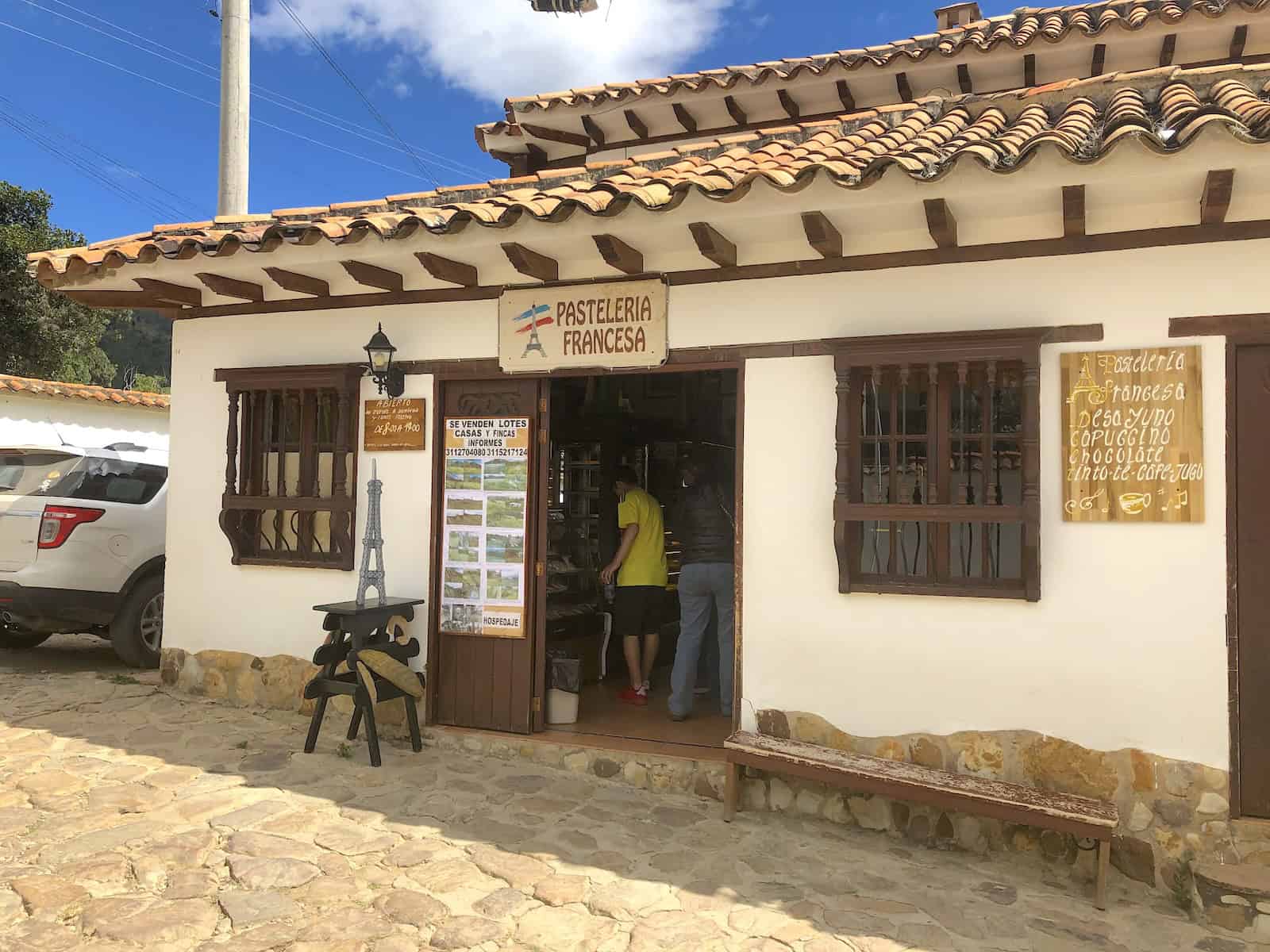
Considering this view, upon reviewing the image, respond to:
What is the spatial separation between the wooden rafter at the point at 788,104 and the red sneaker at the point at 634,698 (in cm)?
511

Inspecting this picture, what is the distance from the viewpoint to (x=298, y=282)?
5879 millimetres

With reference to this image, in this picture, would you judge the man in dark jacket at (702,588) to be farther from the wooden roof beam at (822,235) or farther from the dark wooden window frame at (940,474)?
the wooden roof beam at (822,235)

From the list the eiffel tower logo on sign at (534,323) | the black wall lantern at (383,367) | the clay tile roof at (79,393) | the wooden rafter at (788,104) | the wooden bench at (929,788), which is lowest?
the wooden bench at (929,788)

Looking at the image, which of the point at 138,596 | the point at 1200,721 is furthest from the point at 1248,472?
the point at 138,596

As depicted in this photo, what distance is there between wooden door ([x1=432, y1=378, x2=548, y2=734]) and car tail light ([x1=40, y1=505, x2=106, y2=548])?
319 cm

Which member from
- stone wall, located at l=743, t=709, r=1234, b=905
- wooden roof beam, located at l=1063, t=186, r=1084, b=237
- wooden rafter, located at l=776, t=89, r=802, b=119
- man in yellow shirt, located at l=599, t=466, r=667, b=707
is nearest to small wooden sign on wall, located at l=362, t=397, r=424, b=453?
man in yellow shirt, located at l=599, t=466, r=667, b=707

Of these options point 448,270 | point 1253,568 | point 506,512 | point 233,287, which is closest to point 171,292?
point 233,287

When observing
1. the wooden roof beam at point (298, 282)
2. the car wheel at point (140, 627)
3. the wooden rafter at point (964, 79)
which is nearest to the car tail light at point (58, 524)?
the car wheel at point (140, 627)

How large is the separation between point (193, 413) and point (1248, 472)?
259 inches

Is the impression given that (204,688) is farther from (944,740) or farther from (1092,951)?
(1092,951)

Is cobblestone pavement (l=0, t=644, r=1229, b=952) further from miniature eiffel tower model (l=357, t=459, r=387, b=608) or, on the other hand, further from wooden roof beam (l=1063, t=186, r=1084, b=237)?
wooden roof beam (l=1063, t=186, r=1084, b=237)

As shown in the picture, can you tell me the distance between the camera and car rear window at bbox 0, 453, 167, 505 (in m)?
6.91

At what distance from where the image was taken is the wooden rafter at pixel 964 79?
23.6 feet

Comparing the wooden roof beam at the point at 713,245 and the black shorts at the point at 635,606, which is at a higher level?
the wooden roof beam at the point at 713,245
